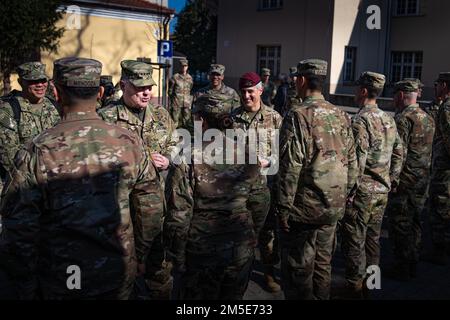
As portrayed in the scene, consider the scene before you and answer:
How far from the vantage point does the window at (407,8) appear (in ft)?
83.3

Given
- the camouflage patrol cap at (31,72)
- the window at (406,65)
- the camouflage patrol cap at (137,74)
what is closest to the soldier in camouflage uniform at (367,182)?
the camouflage patrol cap at (137,74)

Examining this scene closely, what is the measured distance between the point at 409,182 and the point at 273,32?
22256 millimetres

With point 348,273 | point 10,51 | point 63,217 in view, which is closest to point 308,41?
point 10,51

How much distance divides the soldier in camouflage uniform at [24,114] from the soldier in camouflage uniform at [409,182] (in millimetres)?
3997

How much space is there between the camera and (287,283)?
4.23 metres

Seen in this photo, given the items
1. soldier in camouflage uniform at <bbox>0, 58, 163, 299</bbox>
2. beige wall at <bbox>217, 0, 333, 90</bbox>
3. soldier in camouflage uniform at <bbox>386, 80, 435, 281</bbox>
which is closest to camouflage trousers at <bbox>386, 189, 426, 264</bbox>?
soldier in camouflage uniform at <bbox>386, 80, 435, 281</bbox>

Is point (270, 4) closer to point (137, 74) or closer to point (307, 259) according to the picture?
point (137, 74)

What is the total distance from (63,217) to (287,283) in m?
2.29

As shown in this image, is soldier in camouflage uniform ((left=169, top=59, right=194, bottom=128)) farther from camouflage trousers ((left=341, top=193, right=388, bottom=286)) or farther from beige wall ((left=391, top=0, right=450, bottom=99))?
beige wall ((left=391, top=0, right=450, bottom=99))

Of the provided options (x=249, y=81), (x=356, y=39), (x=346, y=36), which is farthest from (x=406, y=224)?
(x=356, y=39)

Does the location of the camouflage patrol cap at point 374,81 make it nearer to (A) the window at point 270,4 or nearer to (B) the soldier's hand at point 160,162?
(B) the soldier's hand at point 160,162

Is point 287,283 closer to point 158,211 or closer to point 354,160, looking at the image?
point 354,160

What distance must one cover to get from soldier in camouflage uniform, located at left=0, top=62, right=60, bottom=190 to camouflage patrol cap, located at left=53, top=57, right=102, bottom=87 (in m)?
2.97

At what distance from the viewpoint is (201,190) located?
131 inches
